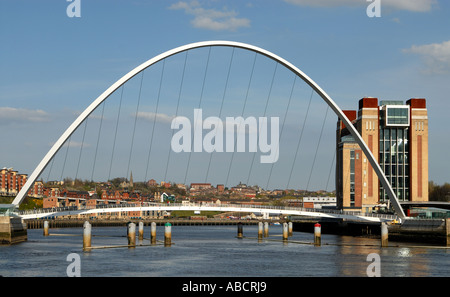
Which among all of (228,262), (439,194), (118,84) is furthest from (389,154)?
(228,262)

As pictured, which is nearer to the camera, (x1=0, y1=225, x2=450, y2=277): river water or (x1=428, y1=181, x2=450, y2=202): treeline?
(x1=0, y1=225, x2=450, y2=277): river water

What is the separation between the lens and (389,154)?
4850 inches

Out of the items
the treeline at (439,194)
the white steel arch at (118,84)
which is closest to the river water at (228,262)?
the white steel arch at (118,84)

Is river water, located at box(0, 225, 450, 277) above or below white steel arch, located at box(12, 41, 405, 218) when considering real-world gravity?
below

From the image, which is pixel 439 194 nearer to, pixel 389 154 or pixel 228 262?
pixel 389 154

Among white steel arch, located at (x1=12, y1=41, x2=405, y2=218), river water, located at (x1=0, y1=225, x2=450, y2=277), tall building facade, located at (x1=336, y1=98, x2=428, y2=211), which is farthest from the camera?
tall building facade, located at (x1=336, y1=98, x2=428, y2=211)

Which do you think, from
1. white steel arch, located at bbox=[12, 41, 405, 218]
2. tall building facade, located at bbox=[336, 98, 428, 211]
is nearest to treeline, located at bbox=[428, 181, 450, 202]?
tall building facade, located at bbox=[336, 98, 428, 211]

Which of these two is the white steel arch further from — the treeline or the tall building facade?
the treeline

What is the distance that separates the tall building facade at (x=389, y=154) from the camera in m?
122

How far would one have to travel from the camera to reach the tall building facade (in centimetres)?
12156

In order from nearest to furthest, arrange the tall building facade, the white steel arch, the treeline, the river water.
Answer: the river water
the white steel arch
the tall building facade
the treeline

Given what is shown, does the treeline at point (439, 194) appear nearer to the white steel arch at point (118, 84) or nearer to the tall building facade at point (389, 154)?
the tall building facade at point (389, 154)
